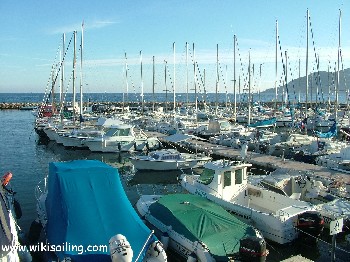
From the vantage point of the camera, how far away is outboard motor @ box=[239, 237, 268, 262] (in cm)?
1142

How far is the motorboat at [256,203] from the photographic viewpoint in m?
14.5

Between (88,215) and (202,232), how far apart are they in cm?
361

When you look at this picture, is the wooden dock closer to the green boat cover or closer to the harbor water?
the harbor water

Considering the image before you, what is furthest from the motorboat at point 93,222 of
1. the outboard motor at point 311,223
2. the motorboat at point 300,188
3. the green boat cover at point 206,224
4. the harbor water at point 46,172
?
the motorboat at point 300,188

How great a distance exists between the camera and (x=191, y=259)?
11914 mm

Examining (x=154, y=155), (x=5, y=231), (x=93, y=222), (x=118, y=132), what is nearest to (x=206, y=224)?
(x=93, y=222)

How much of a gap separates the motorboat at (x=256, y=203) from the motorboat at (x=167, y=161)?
9272 mm

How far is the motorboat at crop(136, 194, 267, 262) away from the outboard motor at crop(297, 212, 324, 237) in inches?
102

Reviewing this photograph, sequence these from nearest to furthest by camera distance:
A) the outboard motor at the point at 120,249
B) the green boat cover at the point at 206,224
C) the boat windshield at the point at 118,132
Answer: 1. the outboard motor at the point at 120,249
2. the green boat cover at the point at 206,224
3. the boat windshield at the point at 118,132

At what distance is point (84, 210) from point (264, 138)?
26.8 m

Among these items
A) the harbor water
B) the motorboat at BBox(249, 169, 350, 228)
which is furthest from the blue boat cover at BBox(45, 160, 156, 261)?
the motorboat at BBox(249, 169, 350, 228)

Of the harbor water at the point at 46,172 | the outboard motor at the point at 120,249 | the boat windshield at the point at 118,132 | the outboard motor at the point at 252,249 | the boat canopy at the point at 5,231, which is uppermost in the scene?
the boat windshield at the point at 118,132

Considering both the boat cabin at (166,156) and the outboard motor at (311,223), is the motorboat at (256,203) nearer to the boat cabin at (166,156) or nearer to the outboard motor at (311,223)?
the outboard motor at (311,223)

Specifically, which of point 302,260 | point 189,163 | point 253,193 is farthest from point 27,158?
point 302,260
